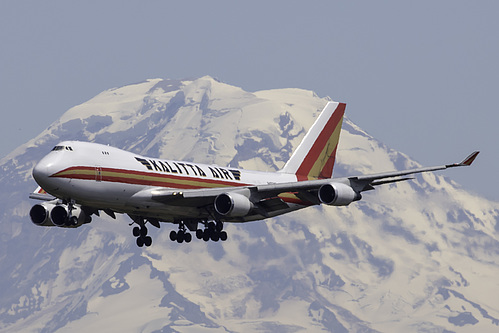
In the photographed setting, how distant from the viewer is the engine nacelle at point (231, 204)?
233 feet

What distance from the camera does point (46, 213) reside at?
73562mm

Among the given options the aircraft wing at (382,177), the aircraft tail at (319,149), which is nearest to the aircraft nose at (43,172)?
the aircraft wing at (382,177)

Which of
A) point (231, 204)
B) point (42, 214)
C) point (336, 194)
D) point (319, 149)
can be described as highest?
point (336, 194)

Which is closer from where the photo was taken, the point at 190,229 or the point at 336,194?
the point at 336,194

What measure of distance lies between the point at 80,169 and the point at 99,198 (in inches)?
93.4

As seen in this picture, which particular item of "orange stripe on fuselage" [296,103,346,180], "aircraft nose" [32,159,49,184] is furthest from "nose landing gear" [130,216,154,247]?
"orange stripe on fuselage" [296,103,346,180]

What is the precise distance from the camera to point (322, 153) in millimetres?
91000

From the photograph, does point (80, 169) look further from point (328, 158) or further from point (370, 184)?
point (328, 158)

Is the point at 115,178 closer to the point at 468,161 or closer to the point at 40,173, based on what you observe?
the point at 40,173

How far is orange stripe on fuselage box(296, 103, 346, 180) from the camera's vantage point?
294 feet

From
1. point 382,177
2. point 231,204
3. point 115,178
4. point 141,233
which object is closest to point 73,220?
point 115,178

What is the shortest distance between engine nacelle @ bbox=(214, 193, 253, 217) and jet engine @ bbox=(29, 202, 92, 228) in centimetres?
968

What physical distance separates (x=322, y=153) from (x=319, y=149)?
452 mm

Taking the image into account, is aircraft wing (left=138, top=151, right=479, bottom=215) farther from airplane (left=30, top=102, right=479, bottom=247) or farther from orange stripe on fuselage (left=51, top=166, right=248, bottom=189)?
orange stripe on fuselage (left=51, top=166, right=248, bottom=189)
